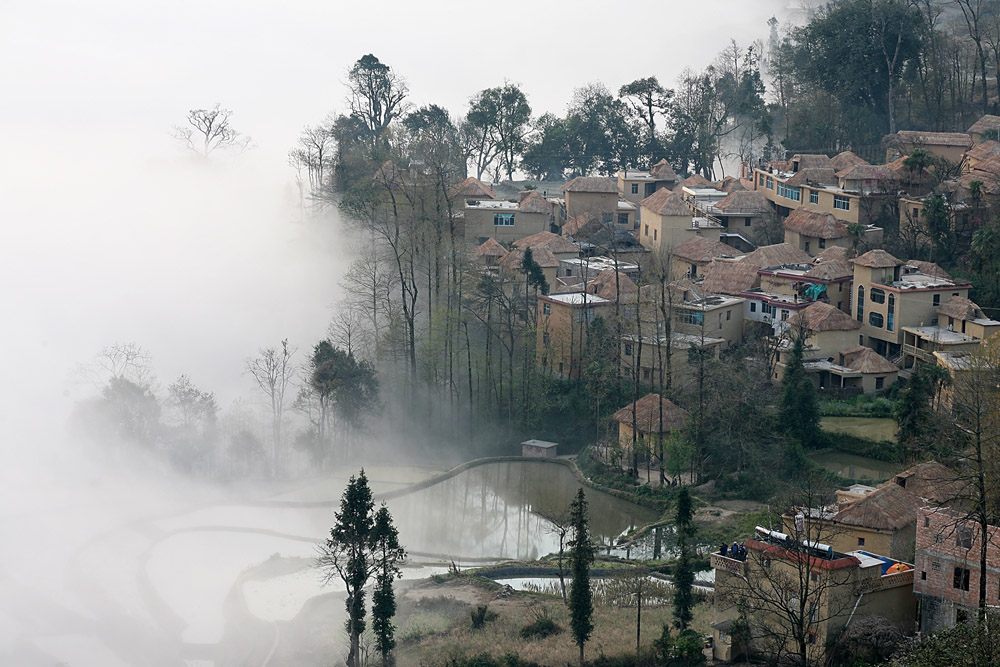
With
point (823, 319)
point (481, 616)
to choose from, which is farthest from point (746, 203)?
point (481, 616)

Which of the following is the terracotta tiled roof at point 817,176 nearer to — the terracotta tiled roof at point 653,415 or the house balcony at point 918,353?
the house balcony at point 918,353

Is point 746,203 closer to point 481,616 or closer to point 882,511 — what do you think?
point 882,511

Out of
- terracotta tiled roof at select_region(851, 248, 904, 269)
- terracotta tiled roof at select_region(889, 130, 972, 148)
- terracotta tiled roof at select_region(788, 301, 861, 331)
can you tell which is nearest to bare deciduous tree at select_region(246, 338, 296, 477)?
terracotta tiled roof at select_region(788, 301, 861, 331)

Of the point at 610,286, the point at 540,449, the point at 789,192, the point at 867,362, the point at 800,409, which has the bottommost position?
the point at 540,449

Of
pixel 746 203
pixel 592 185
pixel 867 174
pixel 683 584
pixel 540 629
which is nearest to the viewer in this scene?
pixel 683 584

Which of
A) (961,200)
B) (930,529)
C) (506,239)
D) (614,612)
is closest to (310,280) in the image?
(506,239)
